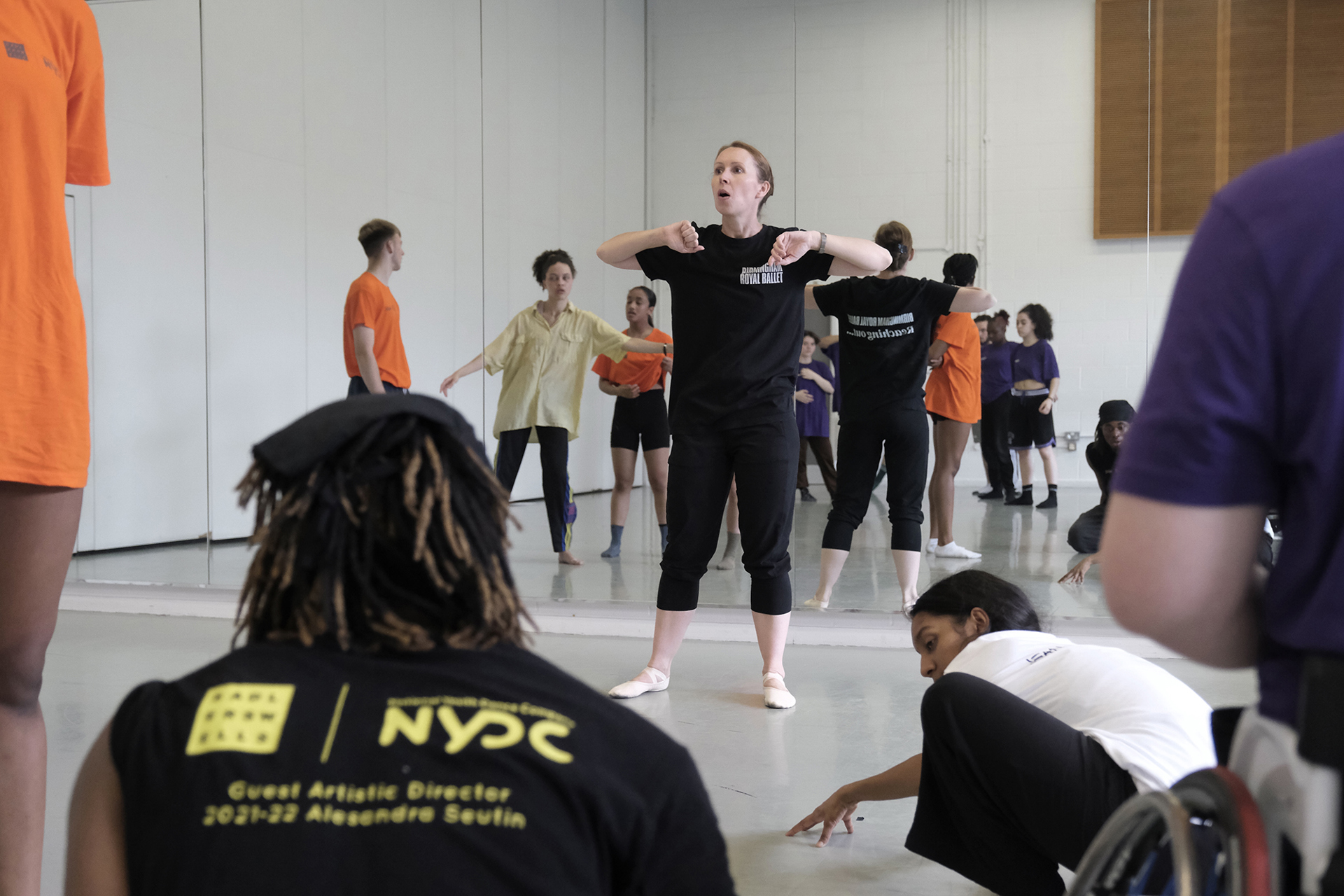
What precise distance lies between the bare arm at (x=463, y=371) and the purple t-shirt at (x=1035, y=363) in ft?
6.88

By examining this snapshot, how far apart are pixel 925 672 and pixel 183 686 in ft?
5.08

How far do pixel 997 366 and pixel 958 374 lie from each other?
146 millimetres

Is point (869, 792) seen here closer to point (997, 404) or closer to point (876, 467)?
point (876, 467)

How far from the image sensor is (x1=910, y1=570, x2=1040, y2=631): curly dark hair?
76.2 inches

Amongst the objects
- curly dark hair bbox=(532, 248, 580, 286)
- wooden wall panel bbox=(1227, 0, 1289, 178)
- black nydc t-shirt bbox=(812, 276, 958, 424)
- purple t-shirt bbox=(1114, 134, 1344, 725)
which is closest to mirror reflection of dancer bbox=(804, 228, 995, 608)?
black nydc t-shirt bbox=(812, 276, 958, 424)

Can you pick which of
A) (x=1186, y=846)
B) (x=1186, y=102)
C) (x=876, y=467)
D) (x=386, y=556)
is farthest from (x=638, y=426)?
(x=1186, y=846)

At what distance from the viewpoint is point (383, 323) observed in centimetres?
481

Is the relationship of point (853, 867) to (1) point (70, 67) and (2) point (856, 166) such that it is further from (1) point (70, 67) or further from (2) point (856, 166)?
(2) point (856, 166)

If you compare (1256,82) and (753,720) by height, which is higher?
(1256,82)

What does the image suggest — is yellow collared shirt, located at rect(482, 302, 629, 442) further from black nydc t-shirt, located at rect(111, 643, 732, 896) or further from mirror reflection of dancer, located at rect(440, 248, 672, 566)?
black nydc t-shirt, located at rect(111, 643, 732, 896)

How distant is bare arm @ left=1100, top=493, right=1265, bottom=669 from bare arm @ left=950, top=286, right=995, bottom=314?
113 inches

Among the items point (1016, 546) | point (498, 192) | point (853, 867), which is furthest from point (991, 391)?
point (853, 867)

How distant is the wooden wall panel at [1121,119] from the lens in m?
3.95

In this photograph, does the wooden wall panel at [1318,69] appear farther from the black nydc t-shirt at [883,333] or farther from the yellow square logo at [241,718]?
the yellow square logo at [241,718]
